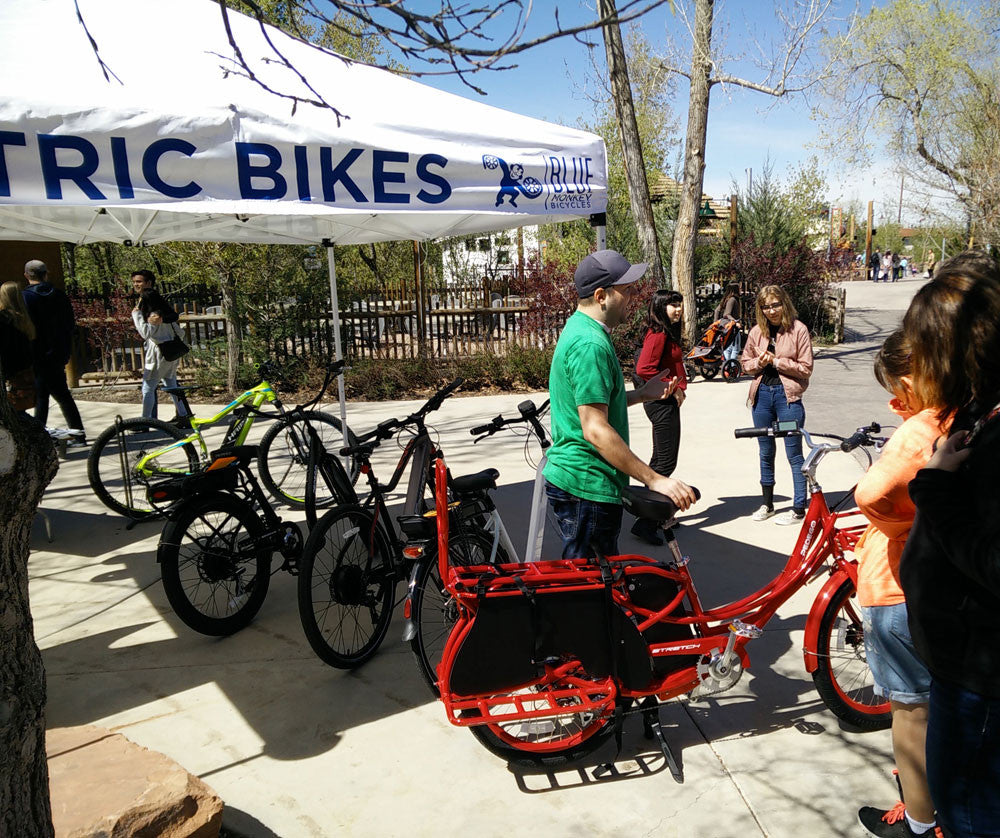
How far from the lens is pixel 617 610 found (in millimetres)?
2777

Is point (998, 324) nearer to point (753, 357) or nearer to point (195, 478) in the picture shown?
point (195, 478)

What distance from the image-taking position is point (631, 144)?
43.5 ft

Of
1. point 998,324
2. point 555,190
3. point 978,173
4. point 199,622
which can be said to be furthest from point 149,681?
point 978,173

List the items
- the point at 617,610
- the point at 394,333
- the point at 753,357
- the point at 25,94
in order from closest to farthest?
the point at 617,610, the point at 25,94, the point at 753,357, the point at 394,333

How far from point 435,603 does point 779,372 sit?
10.3ft

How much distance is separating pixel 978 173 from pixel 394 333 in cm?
1769

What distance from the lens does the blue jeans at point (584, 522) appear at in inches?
125

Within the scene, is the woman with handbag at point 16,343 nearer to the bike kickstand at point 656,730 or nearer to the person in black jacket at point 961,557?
the bike kickstand at point 656,730

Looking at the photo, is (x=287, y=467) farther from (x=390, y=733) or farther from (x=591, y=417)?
(x=591, y=417)

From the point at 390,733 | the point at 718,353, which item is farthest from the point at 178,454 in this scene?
the point at 718,353

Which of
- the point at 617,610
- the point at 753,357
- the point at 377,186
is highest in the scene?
the point at 377,186

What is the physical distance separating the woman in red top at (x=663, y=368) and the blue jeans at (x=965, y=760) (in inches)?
135

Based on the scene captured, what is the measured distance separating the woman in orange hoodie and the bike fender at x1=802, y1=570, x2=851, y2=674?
63 centimetres

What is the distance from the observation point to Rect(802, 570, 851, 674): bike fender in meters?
3.02
